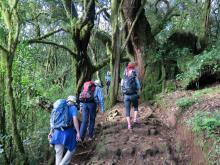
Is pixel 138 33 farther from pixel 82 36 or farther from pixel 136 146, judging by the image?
pixel 136 146

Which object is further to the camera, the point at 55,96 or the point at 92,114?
the point at 55,96

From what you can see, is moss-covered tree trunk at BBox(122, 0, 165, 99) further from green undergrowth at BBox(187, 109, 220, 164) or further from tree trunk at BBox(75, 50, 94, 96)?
green undergrowth at BBox(187, 109, 220, 164)

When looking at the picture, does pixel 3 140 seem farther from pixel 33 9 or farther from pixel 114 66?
pixel 33 9

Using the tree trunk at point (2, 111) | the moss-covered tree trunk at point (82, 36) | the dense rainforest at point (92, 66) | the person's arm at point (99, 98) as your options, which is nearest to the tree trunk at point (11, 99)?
the dense rainforest at point (92, 66)

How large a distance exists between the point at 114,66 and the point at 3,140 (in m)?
6.63

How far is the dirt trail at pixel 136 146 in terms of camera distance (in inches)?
336

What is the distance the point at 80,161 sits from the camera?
9.13m

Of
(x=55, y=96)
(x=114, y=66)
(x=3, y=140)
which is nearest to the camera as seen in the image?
(x=3, y=140)

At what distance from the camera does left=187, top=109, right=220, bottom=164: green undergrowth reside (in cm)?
718

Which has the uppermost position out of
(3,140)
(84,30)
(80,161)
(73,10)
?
(73,10)

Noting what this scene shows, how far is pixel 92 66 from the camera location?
640 inches

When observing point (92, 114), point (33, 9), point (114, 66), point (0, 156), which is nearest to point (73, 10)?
point (114, 66)

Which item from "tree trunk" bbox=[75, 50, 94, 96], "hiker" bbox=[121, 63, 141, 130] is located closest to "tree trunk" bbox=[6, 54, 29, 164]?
"hiker" bbox=[121, 63, 141, 130]

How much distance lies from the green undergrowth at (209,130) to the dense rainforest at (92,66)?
2 centimetres
